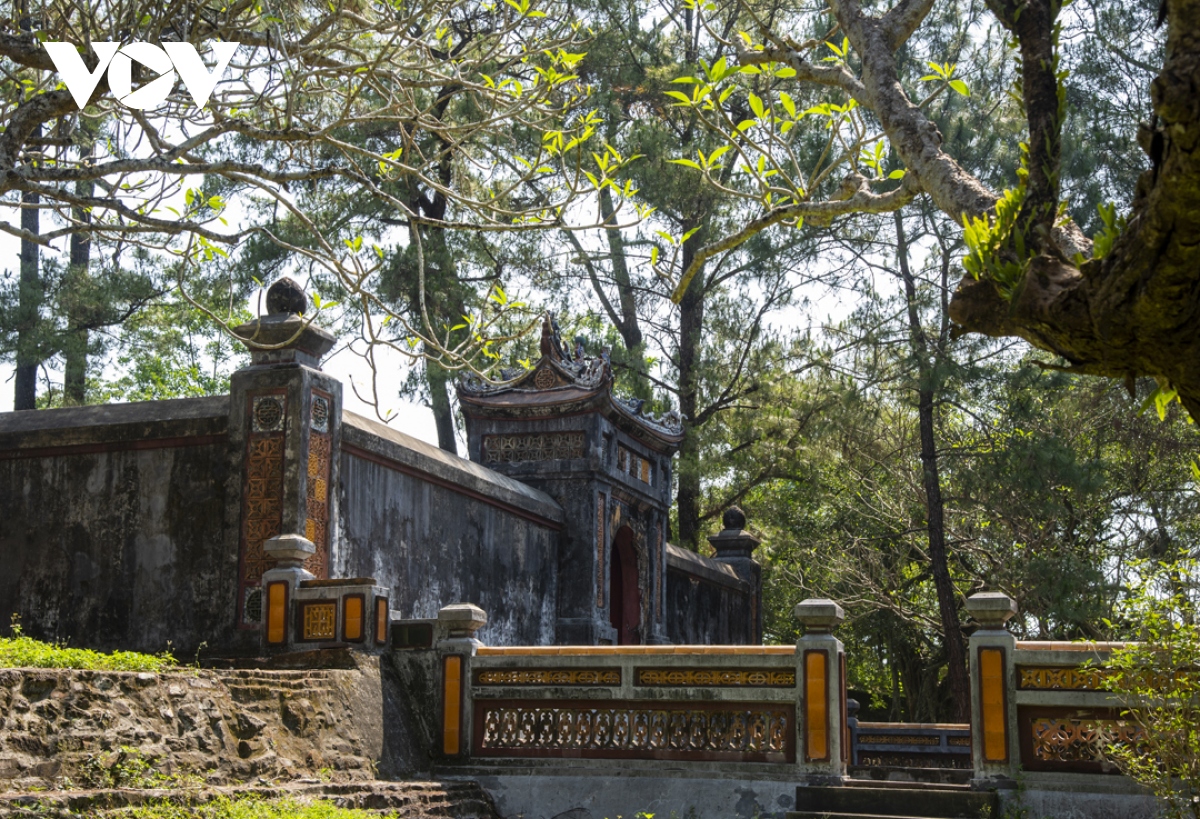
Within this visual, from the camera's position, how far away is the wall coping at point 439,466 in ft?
35.1

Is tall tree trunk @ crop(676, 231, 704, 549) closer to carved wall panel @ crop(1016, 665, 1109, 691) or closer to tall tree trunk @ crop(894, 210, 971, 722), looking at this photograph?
tall tree trunk @ crop(894, 210, 971, 722)

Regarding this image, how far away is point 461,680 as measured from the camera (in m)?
9.73

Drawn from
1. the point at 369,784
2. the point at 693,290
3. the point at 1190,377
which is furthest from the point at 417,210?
the point at 1190,377

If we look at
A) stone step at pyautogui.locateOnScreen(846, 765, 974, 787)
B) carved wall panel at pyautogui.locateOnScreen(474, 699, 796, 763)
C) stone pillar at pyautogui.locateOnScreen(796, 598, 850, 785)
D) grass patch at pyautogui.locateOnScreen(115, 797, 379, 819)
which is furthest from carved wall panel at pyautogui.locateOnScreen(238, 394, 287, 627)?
stone step at pyautogui.locateOnScreen(846, 765, 974, 787)

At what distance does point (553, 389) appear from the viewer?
14.2 metres

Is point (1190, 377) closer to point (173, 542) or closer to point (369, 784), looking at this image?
point (369, 784)

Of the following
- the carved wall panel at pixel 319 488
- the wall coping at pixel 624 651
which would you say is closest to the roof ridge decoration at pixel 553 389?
the carved wall panel at pixel 319 488

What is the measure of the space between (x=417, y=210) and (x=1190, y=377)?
18.2 m

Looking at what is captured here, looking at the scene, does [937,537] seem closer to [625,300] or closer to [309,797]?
[625,300]

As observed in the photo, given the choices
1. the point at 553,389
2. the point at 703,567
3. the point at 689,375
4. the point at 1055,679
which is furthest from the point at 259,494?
the point at 689,375

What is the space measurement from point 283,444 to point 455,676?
2.15 metres

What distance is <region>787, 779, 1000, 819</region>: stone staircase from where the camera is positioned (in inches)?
328

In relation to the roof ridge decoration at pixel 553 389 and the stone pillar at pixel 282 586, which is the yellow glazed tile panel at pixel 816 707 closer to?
the stone pillar at pixel 282 586

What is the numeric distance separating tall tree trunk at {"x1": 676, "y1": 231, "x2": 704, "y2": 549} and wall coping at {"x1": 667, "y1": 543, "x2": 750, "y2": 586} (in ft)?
7.03
